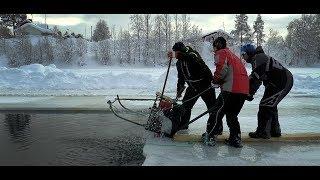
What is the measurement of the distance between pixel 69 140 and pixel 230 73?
2.98 meters

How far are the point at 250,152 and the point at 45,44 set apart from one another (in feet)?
177

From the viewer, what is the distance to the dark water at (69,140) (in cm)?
605

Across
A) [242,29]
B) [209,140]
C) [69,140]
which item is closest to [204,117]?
[209,140]

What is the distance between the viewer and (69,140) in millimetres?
7461

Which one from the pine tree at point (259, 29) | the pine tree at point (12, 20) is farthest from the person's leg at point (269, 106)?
the pine tree at point (259, 29)

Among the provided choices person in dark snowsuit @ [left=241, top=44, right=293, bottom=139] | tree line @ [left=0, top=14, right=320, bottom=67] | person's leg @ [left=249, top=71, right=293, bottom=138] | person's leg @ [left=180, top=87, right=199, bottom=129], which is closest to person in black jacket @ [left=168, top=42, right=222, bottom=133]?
person's leg @ [left=180, top=87, right=199, bottom=129]

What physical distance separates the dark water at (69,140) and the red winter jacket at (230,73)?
1.61 m

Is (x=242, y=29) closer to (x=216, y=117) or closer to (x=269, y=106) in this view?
(x=269, y=106)

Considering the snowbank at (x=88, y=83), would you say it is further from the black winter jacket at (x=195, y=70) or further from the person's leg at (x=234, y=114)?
the person's leg at (x=234, y=114)

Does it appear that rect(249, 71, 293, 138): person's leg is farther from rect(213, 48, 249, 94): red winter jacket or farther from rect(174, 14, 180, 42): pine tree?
rect(174, 14, 180, 42): pine tree

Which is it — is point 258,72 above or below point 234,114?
above

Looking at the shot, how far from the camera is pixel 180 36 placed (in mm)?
68188

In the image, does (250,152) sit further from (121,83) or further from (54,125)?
(121,83)

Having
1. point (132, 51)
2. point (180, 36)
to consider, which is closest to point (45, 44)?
point (132, 51)
